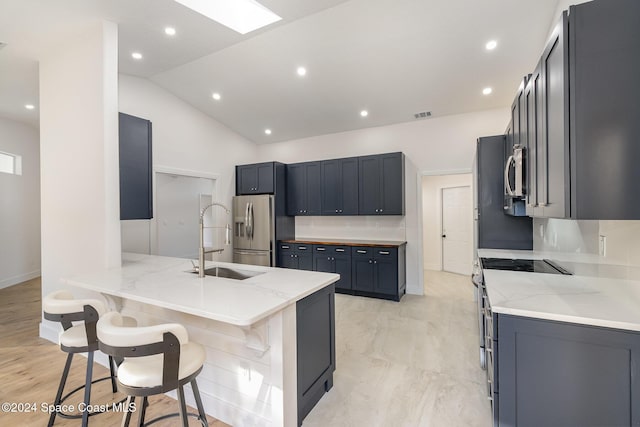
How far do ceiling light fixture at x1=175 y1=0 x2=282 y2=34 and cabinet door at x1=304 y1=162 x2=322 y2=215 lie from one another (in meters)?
2.54

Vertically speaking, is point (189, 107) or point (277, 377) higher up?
point (189, 107)

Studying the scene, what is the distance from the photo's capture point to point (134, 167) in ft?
10.0

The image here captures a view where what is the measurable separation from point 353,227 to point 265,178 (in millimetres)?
1933

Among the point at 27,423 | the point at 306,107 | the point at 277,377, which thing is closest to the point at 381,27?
the point at 306,107

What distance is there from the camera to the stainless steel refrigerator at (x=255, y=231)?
526 centimetres

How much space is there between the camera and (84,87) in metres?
2.83

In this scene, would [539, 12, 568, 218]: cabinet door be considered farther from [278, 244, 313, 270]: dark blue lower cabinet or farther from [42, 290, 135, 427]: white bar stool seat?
[278, 244, 313, 270]: dark blue lower cabinet

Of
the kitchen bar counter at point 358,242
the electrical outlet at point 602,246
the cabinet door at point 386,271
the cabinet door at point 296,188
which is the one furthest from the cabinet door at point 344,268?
the electrical outlet at point 602,246

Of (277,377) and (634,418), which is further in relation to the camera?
(277,377)

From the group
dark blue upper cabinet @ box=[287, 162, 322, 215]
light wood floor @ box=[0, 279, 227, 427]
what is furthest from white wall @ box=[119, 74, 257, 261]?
light wood floor @ box=[0, 279, 227, 427]

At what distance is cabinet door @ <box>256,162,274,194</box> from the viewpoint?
5.34 metres

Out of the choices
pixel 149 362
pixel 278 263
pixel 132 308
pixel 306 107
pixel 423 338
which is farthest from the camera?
pixel 278 263

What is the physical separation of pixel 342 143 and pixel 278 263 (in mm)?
2620

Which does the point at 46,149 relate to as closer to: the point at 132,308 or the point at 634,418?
the point at 132,308
